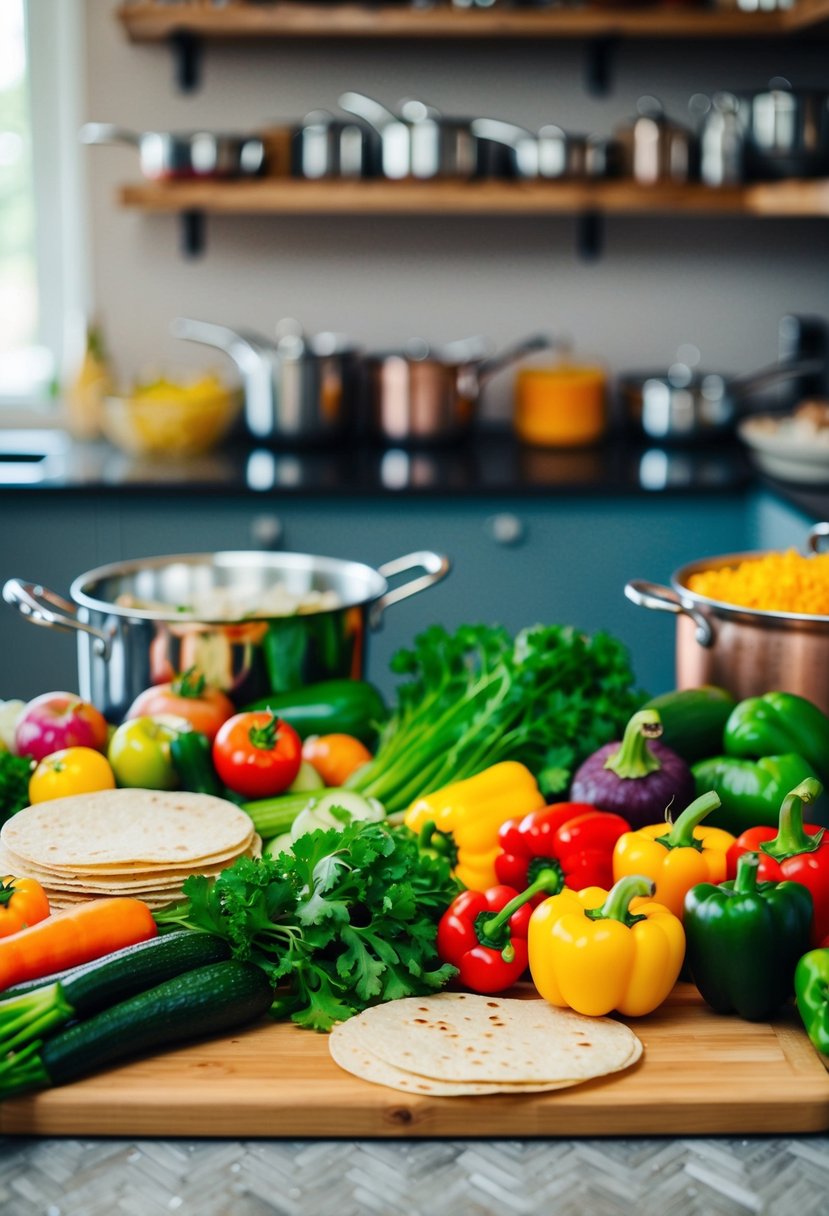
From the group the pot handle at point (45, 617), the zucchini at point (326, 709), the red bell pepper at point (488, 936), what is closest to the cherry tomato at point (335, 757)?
the zucchini at point (326, 709)

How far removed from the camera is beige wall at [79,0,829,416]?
12.9ft

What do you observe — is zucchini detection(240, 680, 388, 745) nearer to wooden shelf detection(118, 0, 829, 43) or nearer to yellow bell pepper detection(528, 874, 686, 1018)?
yellow bell pepper detection(528, 874, 686, 1018)

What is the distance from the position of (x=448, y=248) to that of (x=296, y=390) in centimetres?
70

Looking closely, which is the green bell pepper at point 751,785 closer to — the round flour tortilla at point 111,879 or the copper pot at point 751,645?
the copper pot at point 751,645

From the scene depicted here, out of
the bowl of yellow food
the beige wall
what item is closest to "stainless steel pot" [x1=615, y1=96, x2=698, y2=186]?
the beige wall

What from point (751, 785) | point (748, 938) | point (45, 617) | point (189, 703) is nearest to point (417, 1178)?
point (748, 938)

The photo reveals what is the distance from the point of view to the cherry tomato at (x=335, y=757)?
1.72 metres

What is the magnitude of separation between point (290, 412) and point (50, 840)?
95.6 inches

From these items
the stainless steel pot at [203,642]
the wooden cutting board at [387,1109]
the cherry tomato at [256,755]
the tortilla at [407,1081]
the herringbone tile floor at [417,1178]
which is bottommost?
the herringbone tile floor at [417,1178]

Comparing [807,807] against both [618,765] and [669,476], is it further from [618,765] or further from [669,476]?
[669,476]

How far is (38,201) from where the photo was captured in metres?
4.10

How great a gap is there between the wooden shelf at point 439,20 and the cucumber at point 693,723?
8.26ft

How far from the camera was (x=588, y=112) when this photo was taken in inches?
156

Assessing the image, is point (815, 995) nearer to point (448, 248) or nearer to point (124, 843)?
point (124, 843)
